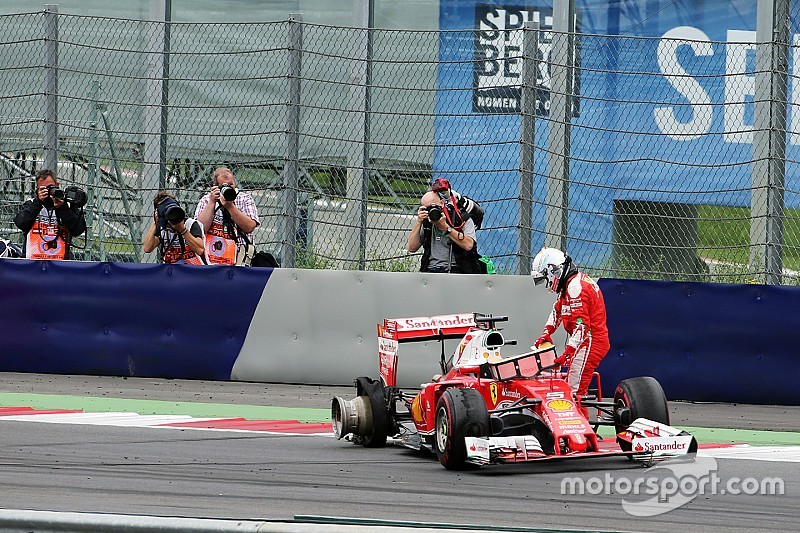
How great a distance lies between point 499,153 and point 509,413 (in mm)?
4242

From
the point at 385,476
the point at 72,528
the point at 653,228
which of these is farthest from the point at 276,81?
the point at 72,528

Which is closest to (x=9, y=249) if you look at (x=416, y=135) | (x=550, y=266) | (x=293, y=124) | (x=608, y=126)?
(x=293, y=124)

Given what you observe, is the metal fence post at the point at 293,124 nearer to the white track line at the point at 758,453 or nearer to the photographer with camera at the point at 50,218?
the photographer with camera at the point at 50,218

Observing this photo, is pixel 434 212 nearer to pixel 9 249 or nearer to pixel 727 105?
pixel 727 105

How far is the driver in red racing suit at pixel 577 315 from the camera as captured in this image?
9.18m

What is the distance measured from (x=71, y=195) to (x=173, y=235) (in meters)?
0.98

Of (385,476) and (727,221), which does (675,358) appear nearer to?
(727,221)

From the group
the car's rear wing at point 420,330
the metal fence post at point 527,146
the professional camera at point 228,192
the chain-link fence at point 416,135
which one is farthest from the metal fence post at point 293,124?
the car's rear wing at point 420,330

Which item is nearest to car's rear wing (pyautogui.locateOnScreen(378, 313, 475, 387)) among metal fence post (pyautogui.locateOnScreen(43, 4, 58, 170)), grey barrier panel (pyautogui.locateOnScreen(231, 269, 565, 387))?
grey barrier panel (pyautogui.locateOnScreen(231, 269, 565, 387))

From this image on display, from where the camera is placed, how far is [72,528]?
4.11 metres

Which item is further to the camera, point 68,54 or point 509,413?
point 68,54

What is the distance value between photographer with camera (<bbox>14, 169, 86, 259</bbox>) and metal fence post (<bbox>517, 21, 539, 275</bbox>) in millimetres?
3903

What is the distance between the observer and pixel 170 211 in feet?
39.8

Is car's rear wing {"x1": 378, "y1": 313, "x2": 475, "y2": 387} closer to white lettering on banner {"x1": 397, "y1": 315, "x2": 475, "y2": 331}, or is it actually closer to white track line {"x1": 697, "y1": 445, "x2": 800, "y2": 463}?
white lettering on banner {"x1": 397, "y1": 315, "x2": 475, "y2": 331}
